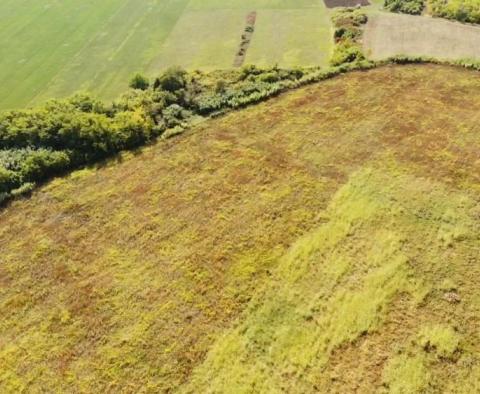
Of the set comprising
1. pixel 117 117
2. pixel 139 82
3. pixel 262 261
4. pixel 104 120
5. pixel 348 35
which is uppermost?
pixel 139 82

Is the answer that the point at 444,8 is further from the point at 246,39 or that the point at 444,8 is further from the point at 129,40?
the point at 129,40

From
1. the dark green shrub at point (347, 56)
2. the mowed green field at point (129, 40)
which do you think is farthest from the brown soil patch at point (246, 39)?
the dark green shrub at point (347, 56)

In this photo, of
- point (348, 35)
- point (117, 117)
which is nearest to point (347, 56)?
point (348, 35)

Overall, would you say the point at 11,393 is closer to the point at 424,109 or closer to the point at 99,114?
the point at 99,114

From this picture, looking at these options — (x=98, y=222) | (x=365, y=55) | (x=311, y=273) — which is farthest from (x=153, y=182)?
(x=365, y=55)

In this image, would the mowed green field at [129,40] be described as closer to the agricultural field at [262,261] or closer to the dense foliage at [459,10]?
the dense foliage at [459,10]

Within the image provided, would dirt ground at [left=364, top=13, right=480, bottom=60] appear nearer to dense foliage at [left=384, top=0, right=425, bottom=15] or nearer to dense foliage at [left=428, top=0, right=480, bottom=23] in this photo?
dense foliage at [left=428, top=0, right=480, bottom=23]

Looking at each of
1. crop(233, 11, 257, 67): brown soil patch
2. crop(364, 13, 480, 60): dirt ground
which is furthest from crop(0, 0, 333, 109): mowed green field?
crop(364, 13, 480, 60): dirt ground
